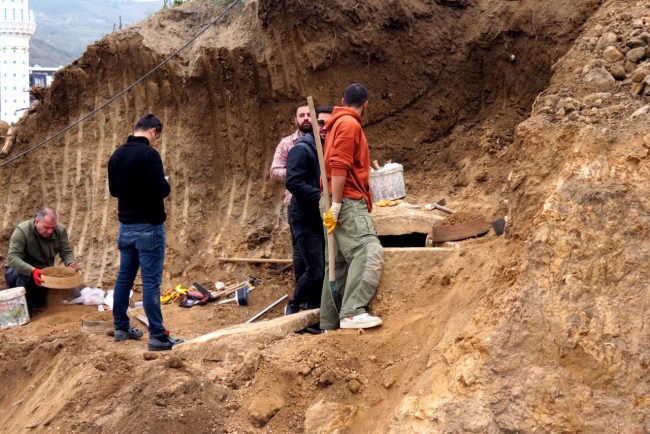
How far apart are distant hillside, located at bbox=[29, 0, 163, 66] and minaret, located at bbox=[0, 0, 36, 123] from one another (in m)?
24.2

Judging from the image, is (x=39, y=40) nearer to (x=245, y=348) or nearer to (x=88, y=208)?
(x=88, y=208)

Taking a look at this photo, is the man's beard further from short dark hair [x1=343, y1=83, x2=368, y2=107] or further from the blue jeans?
the blue jeans

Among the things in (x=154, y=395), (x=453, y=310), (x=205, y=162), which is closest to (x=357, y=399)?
(x=453, y=310)

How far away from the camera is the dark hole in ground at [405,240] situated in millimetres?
7527

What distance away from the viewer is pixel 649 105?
5.13 meters

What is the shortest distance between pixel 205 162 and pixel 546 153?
6.00m

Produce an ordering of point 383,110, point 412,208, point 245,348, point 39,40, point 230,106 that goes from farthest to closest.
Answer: point 39,40 < point 230,106 < point 383,110 < point 412,208 < point 245,348

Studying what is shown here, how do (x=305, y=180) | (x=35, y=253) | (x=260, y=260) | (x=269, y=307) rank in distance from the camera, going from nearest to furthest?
(x=305, y=180), (x=269, y=307), (x=35, y=253), (x=260, y=260)

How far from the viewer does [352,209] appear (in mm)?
6023

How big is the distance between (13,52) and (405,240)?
915 inches

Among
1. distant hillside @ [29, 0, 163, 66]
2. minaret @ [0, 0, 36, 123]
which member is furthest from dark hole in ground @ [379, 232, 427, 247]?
distant hillside @ [29, 0, 163, 66]

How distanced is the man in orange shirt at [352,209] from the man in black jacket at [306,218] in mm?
555

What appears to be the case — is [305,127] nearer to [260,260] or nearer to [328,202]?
[328,202]

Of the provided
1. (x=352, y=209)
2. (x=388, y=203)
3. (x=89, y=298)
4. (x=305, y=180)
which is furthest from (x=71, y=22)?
(x=352, y=209)
